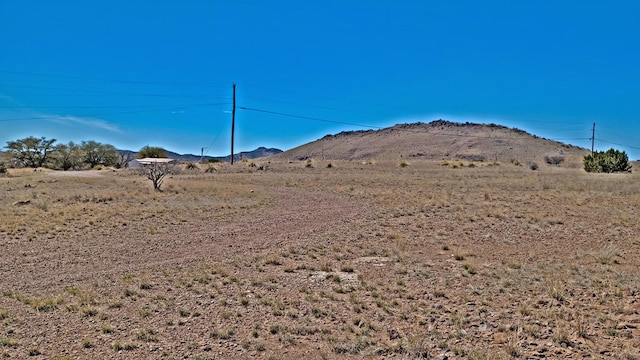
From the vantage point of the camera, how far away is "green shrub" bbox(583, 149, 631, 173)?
45156 millimetres

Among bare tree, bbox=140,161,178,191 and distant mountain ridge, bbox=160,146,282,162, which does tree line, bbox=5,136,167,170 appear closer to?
distant mountain ridge, bbox=160,146,282,162

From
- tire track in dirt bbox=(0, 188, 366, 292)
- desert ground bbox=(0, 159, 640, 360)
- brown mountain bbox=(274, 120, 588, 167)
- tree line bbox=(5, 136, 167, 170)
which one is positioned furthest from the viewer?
brown mountain bbox=(274, 120, 588, 167)

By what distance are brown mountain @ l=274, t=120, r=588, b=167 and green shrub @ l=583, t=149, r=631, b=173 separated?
26.4 m

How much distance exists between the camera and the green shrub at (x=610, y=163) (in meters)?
45.2

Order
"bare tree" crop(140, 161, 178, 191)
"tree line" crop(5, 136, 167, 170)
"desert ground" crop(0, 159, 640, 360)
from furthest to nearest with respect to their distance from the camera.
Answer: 1. "tree line" crop(5, 136, 167, 170)
2. "bare tree" crop(140, 161, 178, 191)
3. "desert ground" crop(0, 159, 640, 360)

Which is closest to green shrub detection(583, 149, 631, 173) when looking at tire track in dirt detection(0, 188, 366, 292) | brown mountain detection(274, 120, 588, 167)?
brown mountain detection(274, 120, 588, 167)

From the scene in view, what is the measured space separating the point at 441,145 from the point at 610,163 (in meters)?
51.4

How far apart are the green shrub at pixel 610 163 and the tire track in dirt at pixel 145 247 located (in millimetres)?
40952

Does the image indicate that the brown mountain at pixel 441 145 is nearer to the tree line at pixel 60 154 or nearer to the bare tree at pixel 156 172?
the tree line at pixel 60 154

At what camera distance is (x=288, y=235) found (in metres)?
12.3

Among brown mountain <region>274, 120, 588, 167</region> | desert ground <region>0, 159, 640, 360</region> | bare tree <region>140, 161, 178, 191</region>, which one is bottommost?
desert ground <region>0, 159, 640, 360</region>

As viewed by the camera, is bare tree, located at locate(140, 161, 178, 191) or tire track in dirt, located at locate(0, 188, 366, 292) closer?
tire track in dirt, located at locate(0, 188, 366, 292)

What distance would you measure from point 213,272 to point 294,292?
1.98 m

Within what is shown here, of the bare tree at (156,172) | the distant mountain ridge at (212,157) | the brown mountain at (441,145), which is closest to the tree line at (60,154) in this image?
the distant mountain ridge at (212,157)
